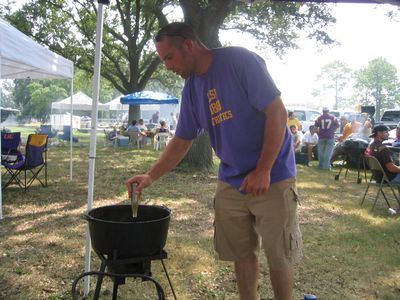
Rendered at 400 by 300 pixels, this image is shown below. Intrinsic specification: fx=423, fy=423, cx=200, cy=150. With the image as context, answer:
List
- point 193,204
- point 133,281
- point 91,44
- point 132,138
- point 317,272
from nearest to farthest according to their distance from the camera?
point 133,281
point 317,272
point 193,204
point 132,138
point 91,44

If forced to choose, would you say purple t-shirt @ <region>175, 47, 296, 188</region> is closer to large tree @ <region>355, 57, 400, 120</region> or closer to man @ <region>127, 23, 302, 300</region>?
man @ <region>127, 23, 302, 300</region>

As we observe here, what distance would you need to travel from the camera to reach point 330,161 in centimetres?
1151

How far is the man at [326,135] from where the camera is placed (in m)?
10.7

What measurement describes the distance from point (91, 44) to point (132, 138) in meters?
7.09

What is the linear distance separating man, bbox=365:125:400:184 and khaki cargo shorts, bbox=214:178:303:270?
420 centimetres

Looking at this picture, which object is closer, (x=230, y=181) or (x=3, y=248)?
(x=230, y=181)

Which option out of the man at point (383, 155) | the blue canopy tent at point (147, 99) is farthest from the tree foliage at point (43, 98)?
the man at point (383, 155)

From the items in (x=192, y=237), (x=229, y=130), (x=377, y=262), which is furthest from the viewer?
(x=192, y=237)

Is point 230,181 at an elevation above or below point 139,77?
below

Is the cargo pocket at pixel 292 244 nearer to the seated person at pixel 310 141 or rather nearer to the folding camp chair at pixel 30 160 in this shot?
the folding camp chair at pixel 30 160

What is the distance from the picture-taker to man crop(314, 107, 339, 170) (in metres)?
10.7

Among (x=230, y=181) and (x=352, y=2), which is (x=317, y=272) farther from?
(x=352, y=2)

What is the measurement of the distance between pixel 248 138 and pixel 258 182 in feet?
0.79

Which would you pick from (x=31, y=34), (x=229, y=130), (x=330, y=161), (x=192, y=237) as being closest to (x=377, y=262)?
(x=192, y=237)
